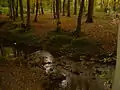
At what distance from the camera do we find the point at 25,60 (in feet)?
61.3

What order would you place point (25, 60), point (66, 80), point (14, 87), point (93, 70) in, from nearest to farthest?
point (14, 87)
point (66, 80)
point (93, 70)
point (25, 60)

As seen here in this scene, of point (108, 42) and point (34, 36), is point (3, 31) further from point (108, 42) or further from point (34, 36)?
point (108, 42)

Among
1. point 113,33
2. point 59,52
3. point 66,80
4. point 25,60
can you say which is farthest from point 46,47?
point 66,80

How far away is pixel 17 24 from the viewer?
3281cm

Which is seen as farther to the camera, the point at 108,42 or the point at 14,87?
the point at 108,42

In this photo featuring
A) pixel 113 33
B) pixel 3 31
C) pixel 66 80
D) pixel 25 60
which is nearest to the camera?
pixel 66 80

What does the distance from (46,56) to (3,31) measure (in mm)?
13894

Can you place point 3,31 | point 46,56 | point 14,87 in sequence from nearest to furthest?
1. point 14,87
2. point 46,56
3. point 3,31

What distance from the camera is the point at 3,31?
32250mm

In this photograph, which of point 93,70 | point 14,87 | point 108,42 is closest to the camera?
point 14,87

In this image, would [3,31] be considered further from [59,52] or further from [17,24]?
[59,52]

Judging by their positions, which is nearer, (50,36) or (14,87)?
(14,87)

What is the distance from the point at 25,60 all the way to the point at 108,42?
25.2ft

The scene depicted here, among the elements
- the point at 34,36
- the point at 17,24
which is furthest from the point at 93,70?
the point at 17,24
